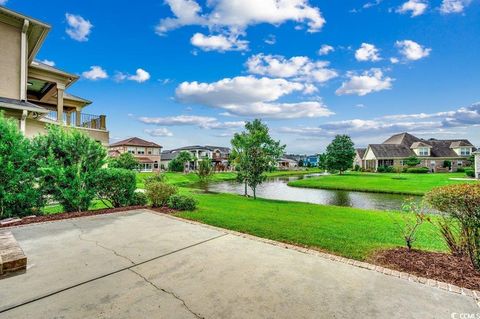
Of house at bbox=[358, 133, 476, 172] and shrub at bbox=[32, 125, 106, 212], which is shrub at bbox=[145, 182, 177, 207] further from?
house at bbox=[358, 133, 476, 172]

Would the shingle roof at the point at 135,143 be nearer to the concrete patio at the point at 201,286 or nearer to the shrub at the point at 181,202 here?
the shrub at the point at 181,202

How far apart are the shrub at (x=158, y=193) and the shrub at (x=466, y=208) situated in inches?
324

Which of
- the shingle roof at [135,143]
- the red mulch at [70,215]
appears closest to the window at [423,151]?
the shingle roof at [135,143]

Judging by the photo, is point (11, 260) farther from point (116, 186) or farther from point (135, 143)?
point (135, 143)

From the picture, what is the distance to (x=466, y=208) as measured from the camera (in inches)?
142

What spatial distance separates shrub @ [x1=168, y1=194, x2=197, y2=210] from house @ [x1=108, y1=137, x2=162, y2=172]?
137ft

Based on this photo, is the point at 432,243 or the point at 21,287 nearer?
the point at 21,287

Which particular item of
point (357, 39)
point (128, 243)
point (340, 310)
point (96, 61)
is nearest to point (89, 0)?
point (96, 61)

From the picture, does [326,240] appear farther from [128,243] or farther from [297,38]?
[297,38]

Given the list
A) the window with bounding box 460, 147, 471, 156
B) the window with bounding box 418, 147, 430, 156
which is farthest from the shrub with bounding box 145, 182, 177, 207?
the window with bounding box 460, 147, 471, 156

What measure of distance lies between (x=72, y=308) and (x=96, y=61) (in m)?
18.2

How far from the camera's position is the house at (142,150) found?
4753 cm

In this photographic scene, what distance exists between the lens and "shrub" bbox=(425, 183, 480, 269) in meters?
3.54

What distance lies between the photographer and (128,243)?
4.94 m
